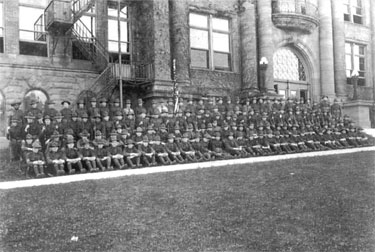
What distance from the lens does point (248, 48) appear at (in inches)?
864

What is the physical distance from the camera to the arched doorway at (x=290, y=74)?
24031 millimetres

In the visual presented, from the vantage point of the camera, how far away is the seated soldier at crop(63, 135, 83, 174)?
36.6 feet

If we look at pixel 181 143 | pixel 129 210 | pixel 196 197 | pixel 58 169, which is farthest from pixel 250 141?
pixel 129 210

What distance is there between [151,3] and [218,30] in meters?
4.70

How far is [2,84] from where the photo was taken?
16.0 m

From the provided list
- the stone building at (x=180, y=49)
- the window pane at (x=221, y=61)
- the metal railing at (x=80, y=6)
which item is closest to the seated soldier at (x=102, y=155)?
the stone building at (x=180, y=49)

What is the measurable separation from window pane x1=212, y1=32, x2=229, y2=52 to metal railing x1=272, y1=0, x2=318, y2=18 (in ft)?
10.9

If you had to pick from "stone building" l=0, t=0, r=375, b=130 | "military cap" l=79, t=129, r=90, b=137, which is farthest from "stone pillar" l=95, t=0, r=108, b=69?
"military cap" l=79, t=129, r=90, b=137

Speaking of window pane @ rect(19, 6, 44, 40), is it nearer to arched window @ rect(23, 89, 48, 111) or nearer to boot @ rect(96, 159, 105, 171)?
arched window @ rect(23, 89, 48, 111)

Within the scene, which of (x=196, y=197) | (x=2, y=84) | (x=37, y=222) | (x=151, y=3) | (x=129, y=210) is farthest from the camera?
(x=151, y=3)

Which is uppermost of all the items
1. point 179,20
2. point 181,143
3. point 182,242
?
point 179,20

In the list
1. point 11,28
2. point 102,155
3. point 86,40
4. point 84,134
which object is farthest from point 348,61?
point 102,155

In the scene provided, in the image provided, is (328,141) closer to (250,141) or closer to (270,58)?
(250,141)

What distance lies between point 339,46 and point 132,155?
59.9 ft
